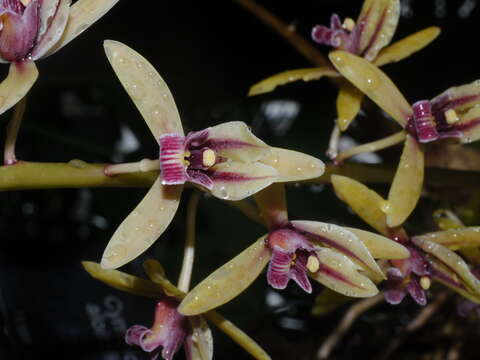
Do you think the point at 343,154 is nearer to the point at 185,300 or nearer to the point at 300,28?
the point at 185,300

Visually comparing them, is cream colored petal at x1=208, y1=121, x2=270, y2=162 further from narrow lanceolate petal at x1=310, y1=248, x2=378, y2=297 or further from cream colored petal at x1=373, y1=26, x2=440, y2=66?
cream colored petal at x1=373, y1=26, x2=440, y2=66

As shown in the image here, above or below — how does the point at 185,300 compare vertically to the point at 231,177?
below

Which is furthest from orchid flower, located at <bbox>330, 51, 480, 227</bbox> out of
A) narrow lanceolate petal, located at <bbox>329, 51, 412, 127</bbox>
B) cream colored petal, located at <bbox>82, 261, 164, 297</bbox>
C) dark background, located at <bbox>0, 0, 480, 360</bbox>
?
dark background, located at <bbox>0, 0, 480, 360</bbox>

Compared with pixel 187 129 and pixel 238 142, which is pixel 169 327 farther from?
pixel 187 129

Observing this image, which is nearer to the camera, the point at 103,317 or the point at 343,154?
the point at 343,154

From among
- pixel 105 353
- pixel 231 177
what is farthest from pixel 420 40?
pixel 105 353

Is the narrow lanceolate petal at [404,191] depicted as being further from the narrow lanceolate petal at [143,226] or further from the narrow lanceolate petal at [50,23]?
the narrow lanceolate petal at [50,23]
